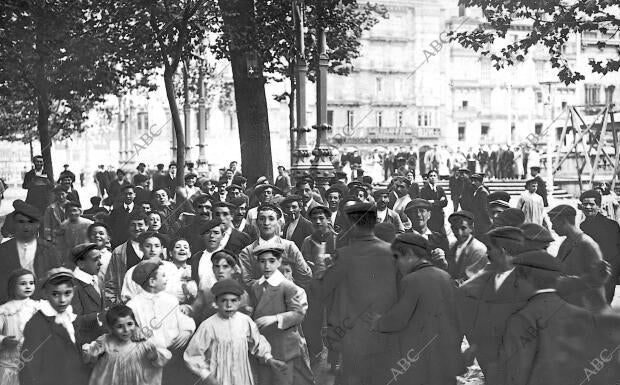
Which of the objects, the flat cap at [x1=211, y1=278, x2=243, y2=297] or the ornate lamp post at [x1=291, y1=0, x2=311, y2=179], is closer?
the flat cap at [x1=211, y1=278, x2=243, y2=297]

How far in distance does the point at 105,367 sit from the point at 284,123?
251ft

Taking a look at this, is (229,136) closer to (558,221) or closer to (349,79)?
(349,79)

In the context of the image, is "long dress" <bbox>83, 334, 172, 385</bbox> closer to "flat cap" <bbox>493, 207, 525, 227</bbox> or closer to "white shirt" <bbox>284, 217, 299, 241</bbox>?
"flat cap" <bbox>493, 207, 525, 227</bbox>

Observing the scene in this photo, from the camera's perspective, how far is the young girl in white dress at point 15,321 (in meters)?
7.05

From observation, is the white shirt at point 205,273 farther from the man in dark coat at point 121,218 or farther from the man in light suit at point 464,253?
the man in dark coat at point 121,218

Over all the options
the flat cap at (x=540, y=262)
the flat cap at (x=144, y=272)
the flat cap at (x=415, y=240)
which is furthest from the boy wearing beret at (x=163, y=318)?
the flat cap at (x=540, y=262)

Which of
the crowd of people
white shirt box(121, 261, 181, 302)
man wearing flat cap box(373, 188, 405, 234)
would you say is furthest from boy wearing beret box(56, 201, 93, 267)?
man wearing flat cap box(373, 188, 405, 234)

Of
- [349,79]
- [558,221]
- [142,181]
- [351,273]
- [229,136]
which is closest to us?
[351,273]

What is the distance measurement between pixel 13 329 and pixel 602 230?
623 cm

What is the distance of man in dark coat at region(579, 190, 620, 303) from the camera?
10523 mm

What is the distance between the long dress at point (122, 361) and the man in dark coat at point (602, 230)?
209 inches

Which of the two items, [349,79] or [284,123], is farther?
[349,79]

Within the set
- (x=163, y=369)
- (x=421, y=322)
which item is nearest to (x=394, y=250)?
(x=421, y=322)

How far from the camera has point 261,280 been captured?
7.77 m
